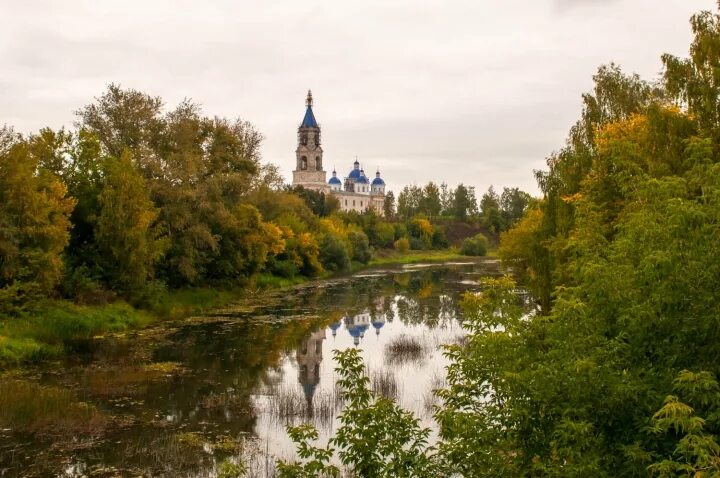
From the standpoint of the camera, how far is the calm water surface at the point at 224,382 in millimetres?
15203

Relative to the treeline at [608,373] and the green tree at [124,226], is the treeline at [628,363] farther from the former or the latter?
the green tree at [124,226]

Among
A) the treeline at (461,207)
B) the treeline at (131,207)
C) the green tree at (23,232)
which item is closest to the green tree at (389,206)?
the treeline at (461,207)

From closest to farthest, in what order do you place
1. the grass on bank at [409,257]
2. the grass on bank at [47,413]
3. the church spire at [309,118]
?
the grass on bank at [47,413] → the grass on bank at [409,257] → the church spire at [309,118]

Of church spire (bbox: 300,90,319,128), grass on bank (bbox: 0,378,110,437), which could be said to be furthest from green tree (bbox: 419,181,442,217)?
grass on bank (bbox: 0,378,110,437)

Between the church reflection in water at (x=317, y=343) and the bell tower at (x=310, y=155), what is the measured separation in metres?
109

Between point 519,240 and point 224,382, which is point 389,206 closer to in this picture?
point 519,240

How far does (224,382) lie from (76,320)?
10.8 metres

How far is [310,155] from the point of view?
485 ft

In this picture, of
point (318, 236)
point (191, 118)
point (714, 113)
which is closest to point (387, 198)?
point (318, 236)

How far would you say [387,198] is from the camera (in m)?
162

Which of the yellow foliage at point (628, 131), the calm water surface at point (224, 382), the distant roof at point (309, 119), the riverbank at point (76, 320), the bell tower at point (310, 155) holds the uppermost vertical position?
the distant roof at point (309, 119)

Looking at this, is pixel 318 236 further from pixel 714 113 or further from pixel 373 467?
pixel 373 467

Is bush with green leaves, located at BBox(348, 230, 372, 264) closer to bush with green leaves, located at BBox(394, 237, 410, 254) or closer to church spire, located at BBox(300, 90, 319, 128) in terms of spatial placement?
bush with green leaves, located at BBox(394, 237, 410, 254)

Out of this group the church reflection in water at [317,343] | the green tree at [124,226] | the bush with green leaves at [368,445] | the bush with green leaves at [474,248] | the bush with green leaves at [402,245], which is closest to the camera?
the bush with green leaves at [368,445]
